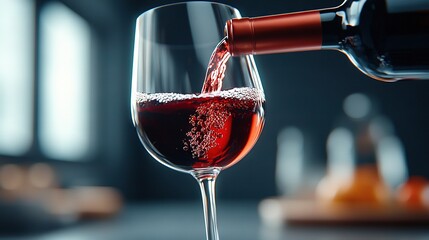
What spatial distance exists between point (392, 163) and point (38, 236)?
245 centimetres

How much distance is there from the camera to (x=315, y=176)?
101 inches

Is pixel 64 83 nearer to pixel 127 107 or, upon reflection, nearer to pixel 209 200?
pixel 127 107

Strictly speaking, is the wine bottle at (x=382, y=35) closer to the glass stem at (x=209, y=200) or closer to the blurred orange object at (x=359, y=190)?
the glass stem at (x=209, y=200)

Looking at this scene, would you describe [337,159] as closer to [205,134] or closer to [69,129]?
[205,134]

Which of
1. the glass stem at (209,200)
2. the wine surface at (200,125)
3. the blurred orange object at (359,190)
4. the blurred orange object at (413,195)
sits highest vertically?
the wine surface at (200,125)

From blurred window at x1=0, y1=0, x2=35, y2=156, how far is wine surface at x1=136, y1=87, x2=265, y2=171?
2285 mm

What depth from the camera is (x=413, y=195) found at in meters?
2.02

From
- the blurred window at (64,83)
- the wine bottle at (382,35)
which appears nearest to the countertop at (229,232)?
the wine bottle at (382,35)

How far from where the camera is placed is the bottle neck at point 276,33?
0.57 metres

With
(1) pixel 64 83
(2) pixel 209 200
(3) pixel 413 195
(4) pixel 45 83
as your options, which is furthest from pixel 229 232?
(1) pixel 64 83

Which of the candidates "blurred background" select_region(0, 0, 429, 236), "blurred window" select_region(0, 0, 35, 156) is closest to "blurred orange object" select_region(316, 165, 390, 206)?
"blurred background" select_region(0, 0, 429, 236)

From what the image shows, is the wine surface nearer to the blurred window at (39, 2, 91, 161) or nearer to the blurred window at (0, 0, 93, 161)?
the blurred window at (0, 0, 93, 161)

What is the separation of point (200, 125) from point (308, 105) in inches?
153

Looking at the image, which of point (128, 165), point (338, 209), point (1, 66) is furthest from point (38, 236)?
point (128, 165)
